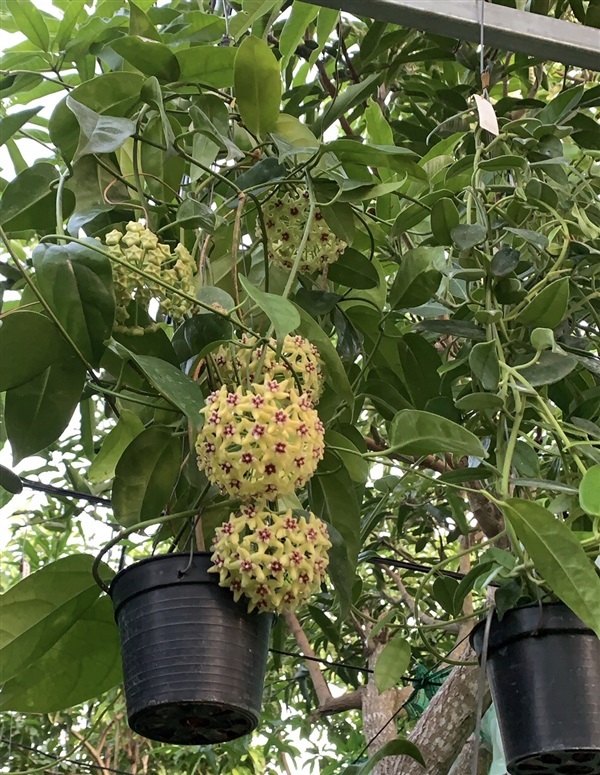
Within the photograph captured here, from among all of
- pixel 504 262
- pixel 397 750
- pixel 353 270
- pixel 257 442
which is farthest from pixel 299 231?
pixel 397 750

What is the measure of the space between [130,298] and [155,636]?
0.84 feet

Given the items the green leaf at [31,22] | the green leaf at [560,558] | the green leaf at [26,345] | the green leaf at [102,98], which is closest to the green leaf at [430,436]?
the green leaf at [560,558]

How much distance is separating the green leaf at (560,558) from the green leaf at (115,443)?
34 cm

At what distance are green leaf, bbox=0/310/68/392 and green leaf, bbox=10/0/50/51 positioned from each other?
1.51ft

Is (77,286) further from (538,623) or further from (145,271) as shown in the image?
(538,623)

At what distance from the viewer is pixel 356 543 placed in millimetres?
752

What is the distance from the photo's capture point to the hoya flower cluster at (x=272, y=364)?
2.07ft

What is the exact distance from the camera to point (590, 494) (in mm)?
607

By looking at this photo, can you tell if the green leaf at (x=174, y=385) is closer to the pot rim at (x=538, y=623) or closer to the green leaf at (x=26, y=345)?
the green leaf at (x=26, y=345)

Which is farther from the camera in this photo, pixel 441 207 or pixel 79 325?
pixel 441 207

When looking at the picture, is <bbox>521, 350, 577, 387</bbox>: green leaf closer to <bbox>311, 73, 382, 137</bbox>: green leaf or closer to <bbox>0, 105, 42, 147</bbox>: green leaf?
<bbox>311, 73, 382, 137</bbox>: green leaf

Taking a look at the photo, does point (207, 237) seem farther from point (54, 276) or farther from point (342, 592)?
point (342, 592)

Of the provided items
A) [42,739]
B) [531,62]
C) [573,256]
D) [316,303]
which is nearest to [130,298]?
[316,303]

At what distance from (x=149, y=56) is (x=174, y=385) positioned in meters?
0.32
